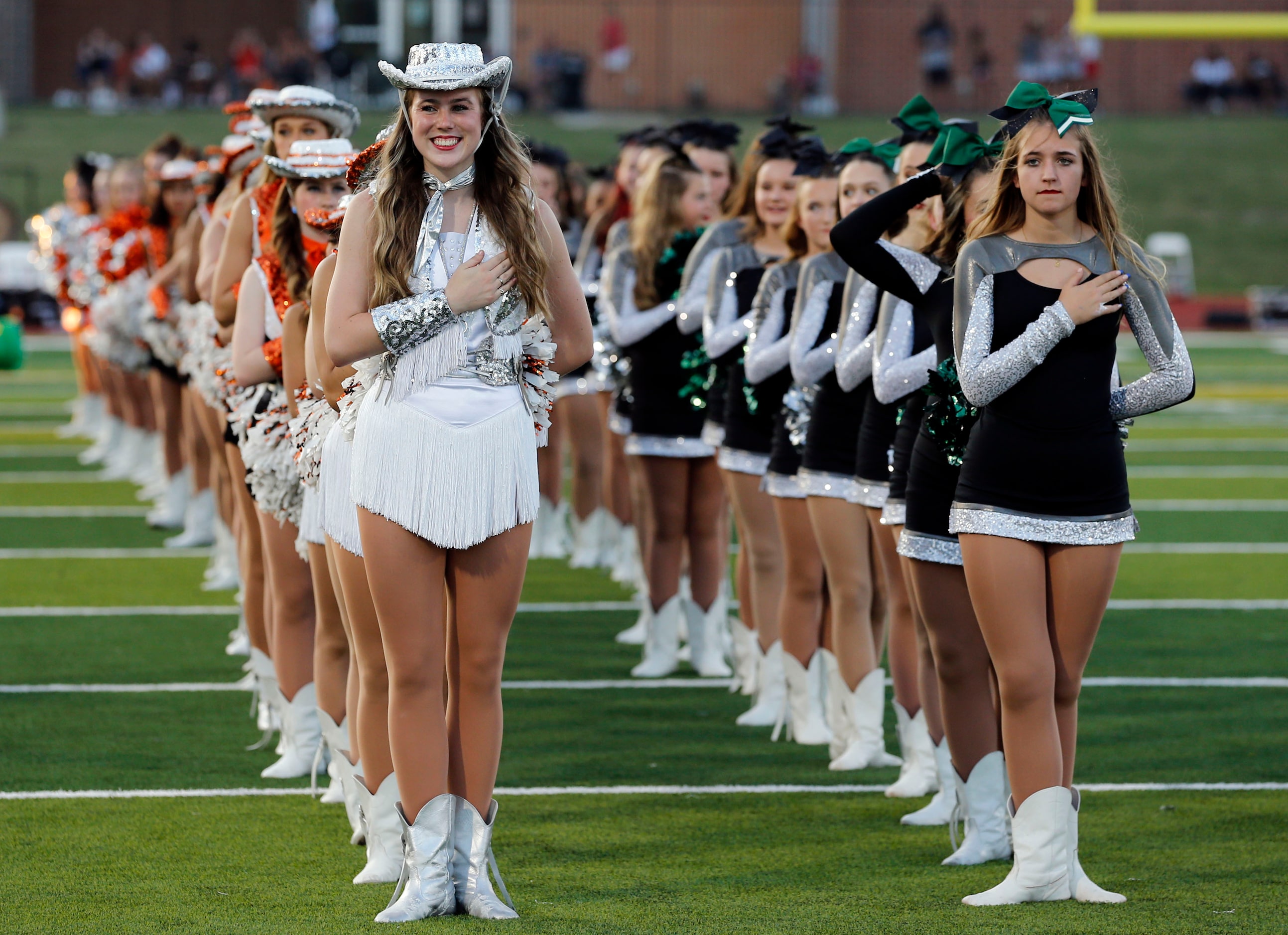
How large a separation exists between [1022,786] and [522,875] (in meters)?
1.28

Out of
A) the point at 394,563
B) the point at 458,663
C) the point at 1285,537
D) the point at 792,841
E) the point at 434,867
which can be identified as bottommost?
the point at 1285,537

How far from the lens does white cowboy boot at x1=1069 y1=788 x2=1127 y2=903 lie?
429 centimetres

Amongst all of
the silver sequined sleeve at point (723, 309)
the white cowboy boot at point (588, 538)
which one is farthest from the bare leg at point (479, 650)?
the white cowboy boot at point (588, 538)

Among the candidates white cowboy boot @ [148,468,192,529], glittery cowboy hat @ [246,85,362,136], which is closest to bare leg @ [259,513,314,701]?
glittery cowboy hat @ [246,85,362,136]

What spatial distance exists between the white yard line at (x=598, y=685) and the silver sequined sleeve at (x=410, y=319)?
3441mm

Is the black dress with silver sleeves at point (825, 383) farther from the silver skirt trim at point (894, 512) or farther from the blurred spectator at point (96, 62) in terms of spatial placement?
the blurred spectator at point (96, 62)

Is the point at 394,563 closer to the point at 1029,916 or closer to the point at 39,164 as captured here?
the point at 1029,916

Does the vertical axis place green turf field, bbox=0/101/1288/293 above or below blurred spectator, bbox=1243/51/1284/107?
below

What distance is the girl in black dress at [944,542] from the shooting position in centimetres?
462

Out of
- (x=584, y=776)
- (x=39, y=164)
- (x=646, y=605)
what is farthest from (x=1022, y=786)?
(x=39, y=164)

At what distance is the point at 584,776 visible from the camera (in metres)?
5.79

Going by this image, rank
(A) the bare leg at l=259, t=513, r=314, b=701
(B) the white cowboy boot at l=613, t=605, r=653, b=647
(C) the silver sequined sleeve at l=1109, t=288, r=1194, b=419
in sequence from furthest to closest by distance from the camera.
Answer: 1. (B) the white cowboy boot at l=613, t=605, r=653, b=647
2. (A) the bare leg at l=259, t=513, r=314, b=701
3. (C) the silver sequined sleeve at l=1109, t=288, r=1194, b=419

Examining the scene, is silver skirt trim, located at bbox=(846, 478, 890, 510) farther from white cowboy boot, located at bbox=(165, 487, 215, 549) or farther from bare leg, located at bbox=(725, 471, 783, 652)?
white cowboy boot, located at bbox=(165, 487, 215, 549)

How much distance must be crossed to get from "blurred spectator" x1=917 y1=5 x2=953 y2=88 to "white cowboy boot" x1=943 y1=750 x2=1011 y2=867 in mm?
35444
